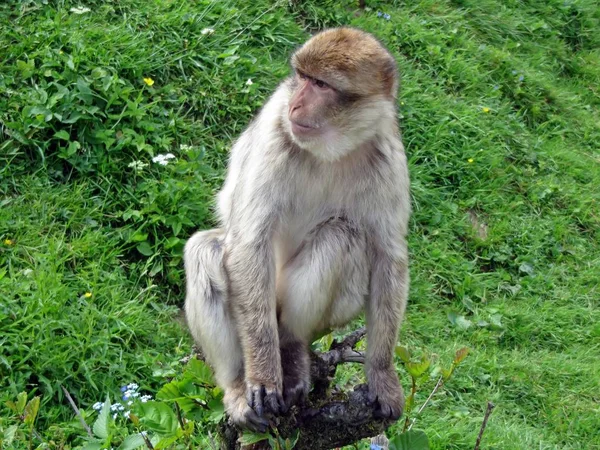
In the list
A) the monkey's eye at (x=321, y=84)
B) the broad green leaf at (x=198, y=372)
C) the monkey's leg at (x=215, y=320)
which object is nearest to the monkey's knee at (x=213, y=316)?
the monkey's leg at (x=215, y=320)

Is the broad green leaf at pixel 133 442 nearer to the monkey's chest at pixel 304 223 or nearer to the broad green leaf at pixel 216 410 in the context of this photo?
the broad green leaf at pixel 216 410

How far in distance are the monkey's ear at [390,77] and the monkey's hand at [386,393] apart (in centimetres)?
→ 119

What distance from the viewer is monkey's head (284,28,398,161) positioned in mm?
3387

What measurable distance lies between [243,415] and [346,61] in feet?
4.84

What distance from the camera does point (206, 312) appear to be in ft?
11.6

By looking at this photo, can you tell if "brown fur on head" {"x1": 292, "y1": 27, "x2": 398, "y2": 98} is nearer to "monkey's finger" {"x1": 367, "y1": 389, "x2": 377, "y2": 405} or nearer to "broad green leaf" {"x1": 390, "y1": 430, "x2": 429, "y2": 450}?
"monkey's finger" {"x1": 367, "y1": 389, "x2": 377, "y2": 405}

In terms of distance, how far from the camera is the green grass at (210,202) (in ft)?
15.0

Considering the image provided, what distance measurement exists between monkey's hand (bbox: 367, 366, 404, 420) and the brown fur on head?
1177 millimetres

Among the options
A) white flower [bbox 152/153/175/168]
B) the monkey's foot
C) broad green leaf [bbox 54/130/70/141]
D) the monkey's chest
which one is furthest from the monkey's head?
broad green leaf [bbox 54/130/70/141]

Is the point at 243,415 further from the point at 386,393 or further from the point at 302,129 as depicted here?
the point at 302,129

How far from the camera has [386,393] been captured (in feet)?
11.2

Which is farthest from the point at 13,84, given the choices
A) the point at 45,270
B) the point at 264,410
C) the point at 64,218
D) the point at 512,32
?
the point at 512,32

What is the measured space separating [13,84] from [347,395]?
10.4 ft

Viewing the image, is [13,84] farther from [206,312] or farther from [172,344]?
[206,312]
